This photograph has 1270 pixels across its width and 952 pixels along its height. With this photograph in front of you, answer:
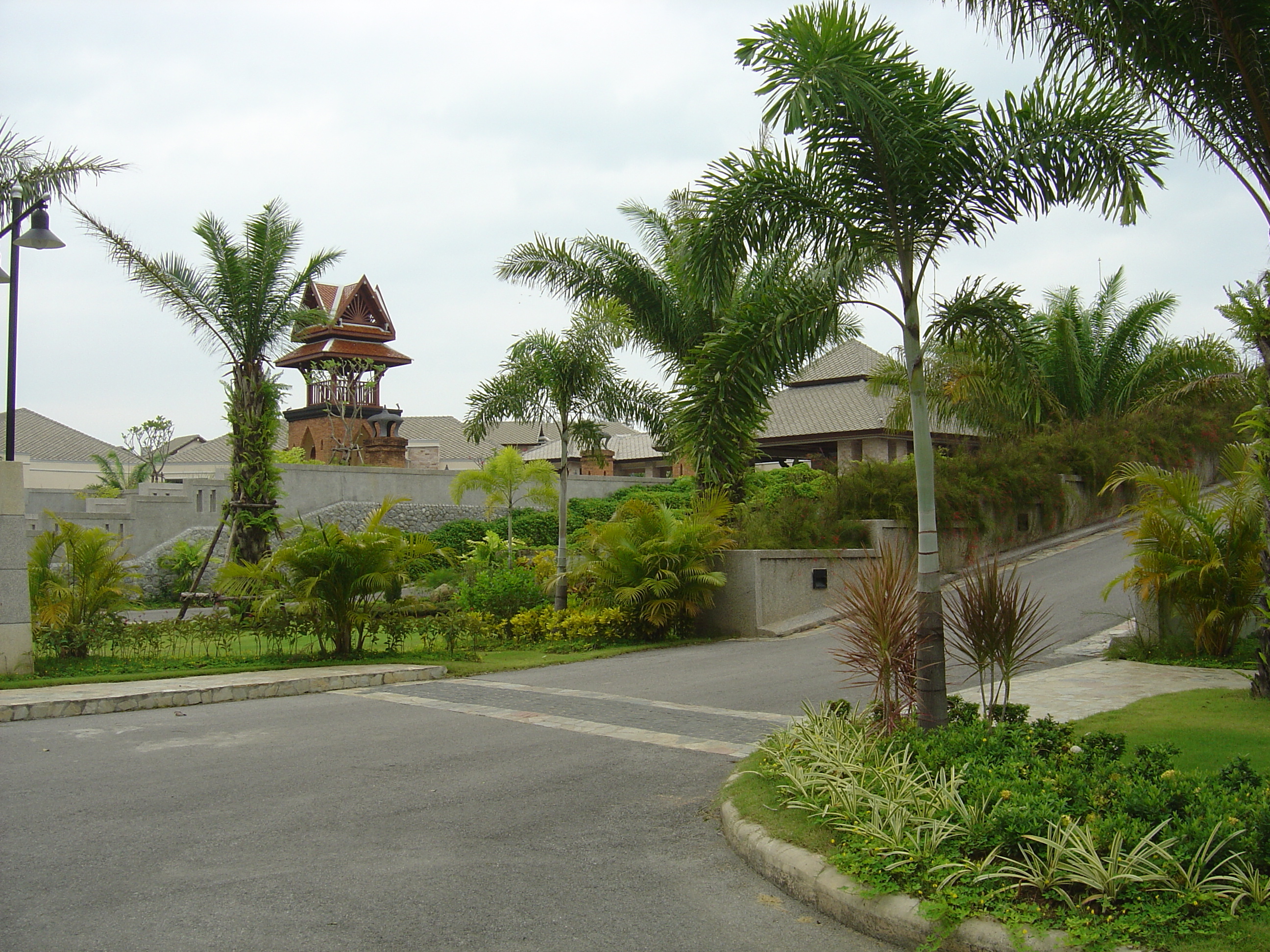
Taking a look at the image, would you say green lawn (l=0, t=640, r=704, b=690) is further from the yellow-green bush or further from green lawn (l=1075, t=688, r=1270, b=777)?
green lawn (l=1075, t=688, r=1270, b=777)

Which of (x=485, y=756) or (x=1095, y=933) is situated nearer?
(x=1095, y=933)

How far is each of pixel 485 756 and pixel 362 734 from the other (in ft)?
5.09

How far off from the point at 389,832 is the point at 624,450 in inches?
1652

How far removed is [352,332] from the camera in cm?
5478

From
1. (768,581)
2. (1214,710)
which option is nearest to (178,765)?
(1214,710)

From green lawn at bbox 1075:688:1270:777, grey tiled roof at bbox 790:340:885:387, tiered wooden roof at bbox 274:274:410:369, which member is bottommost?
green lawn at bbox 1075:688:1270:777

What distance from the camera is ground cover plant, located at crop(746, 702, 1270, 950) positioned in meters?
3.93

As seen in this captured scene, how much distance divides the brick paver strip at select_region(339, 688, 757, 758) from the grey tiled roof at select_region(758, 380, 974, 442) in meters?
19.1

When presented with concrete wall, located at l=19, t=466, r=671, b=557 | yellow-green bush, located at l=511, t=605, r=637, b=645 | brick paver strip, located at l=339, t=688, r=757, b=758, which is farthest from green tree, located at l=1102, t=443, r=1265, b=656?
concrete wall, located at l=19, t=466, r=671, b=557

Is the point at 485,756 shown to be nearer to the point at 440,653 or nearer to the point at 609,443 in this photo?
the point at 440,653

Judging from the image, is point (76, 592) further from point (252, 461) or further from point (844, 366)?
point (844, 366)

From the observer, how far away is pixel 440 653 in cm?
1471

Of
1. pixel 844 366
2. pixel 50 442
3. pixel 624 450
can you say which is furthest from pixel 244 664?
pixel 50 442

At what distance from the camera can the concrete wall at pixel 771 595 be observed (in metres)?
16.0
